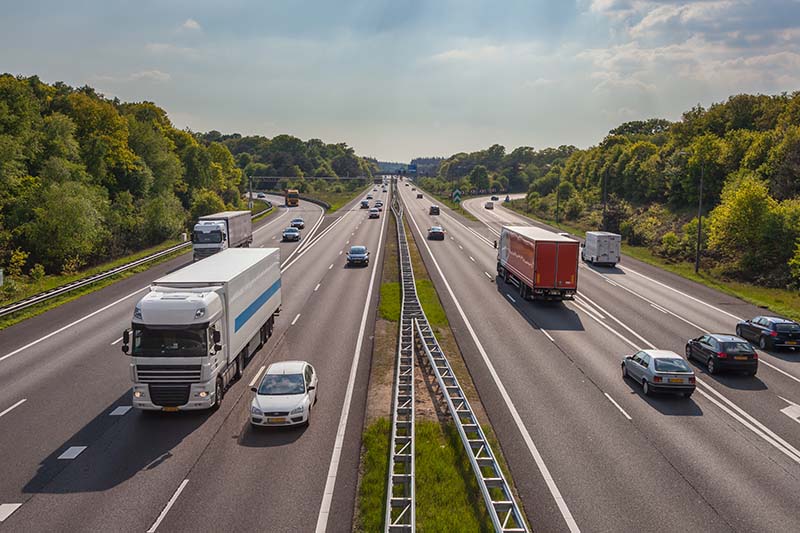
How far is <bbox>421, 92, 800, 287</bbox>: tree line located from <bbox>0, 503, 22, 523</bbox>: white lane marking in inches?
1723

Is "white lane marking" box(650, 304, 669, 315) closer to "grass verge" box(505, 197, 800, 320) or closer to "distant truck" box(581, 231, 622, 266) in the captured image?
"grass verge" box(505, 197, 800, 320)

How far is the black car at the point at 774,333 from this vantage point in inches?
1102

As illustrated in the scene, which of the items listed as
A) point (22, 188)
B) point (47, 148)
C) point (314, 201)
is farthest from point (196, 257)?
point (314, 201)

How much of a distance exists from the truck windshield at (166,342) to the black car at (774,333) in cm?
2560

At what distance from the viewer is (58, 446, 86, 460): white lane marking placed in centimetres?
1641

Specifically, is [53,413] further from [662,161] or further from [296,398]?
[662,161]

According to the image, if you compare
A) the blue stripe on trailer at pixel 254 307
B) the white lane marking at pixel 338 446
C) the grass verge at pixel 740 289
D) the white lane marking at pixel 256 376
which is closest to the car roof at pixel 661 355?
the white lane marking at pixel 338 446

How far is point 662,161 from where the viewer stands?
279 feet

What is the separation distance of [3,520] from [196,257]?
121 feet

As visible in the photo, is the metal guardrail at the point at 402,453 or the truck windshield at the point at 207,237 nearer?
the metal guardrail at the point at 402,453

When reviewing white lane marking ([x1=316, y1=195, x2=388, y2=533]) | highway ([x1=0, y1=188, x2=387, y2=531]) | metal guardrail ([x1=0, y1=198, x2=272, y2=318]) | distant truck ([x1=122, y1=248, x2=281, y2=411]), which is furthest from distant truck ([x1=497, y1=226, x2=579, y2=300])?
metal guardrail ([x1=0, y1=198, x2=272, y2=318])

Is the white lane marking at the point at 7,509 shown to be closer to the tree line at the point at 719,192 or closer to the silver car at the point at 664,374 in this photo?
the silver car at the point at 664,374

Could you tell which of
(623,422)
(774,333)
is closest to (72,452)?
(623,422)

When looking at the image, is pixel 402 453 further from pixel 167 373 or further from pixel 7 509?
pixel 7 509
